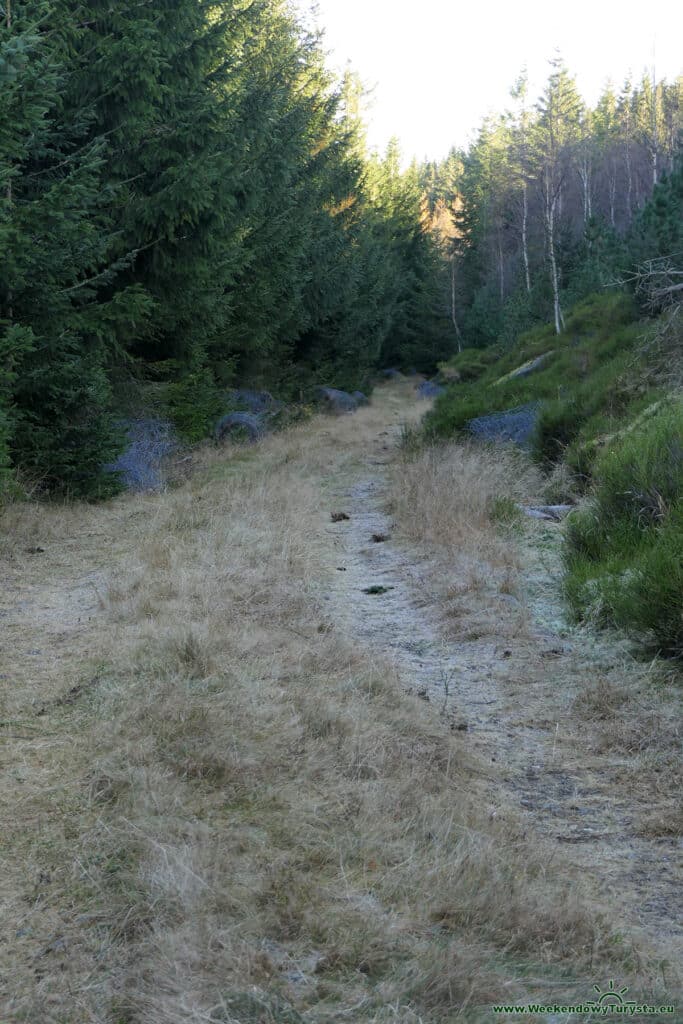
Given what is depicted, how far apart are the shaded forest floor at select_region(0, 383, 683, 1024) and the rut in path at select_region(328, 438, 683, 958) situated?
0.05ft

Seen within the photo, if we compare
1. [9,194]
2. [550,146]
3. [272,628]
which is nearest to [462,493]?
[272,628]

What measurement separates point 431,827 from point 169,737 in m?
1.24

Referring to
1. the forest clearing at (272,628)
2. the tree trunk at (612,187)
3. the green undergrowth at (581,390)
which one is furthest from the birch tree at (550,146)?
the tree trunk at (612,187)

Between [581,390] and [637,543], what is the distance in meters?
6.86

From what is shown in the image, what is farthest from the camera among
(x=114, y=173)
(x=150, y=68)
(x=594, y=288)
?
(x=594, y=288)

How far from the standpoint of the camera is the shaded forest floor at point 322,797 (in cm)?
233

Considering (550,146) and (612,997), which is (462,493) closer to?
(612,997)

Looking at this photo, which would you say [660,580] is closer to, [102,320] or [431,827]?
[431,827]

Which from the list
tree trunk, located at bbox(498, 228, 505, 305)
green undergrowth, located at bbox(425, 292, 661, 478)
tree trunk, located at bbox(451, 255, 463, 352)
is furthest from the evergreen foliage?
tree trunk, located at bbox(498, 228, 505, 305)

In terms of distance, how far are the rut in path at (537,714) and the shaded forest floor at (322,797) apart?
0.05 feet

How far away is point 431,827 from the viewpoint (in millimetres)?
3092

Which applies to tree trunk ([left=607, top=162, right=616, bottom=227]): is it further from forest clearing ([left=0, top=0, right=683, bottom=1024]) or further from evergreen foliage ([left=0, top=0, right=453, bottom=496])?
evergreen foliage ([left=0, top=0, right=453, bottom=496])

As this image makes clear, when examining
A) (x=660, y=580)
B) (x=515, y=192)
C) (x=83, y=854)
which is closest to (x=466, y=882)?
(x=83, y=854)

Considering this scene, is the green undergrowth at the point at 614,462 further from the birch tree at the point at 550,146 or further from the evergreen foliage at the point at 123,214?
the birch tree at the point at 550,146
